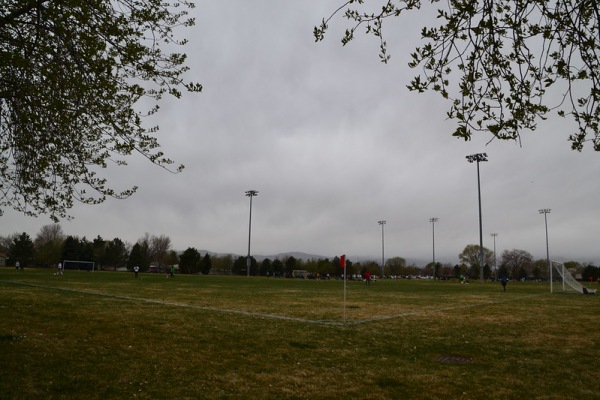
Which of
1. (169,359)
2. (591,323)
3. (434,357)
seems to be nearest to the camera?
(169,359)

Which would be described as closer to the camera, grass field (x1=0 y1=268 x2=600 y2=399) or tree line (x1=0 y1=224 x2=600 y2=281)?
grass field (x1=0 y1=268 x2=600 y2=399)

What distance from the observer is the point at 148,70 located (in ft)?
26.2

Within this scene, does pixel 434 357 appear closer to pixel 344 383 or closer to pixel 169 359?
pixel 344 383

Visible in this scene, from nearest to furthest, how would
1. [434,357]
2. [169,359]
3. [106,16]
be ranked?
1. [106,16]
2. [169,359]
3. [434,357]

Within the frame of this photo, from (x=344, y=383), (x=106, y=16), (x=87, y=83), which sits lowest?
(x=344, y=383)

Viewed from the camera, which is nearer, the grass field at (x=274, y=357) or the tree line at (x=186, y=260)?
the grass field at (x=274, y=357)

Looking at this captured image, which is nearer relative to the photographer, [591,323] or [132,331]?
[132,331]

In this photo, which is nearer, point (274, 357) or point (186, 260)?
point (274, 357)

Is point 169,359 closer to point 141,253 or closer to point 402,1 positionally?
point 402,1

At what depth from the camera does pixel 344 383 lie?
8.09 metres

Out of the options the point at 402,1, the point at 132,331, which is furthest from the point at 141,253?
the point at 402,1

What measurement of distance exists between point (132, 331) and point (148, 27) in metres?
7.71

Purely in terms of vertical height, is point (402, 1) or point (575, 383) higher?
point (402, 1)

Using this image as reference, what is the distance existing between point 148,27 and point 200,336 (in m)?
7.76
